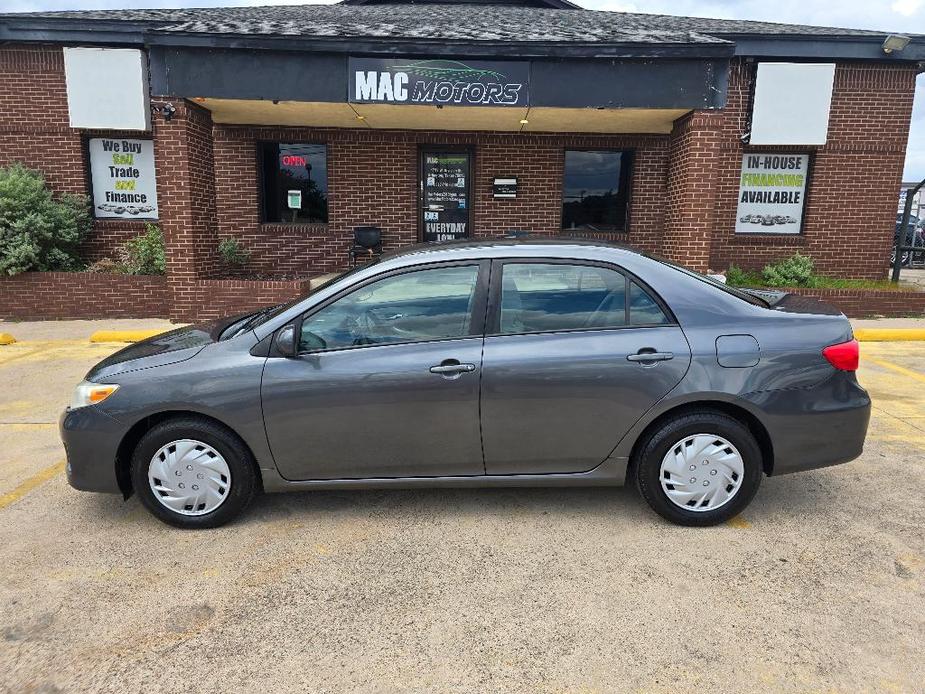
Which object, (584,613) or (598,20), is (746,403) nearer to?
(584,613)

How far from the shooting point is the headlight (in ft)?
11.3

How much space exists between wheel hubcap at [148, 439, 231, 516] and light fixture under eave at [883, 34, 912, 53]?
11807mm

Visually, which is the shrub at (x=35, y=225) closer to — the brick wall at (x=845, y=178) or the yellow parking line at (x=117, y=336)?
the yellow parking line at (x=117, y=336)

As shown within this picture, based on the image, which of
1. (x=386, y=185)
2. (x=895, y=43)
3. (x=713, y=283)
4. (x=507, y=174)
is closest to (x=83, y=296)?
(x=386, y=185)

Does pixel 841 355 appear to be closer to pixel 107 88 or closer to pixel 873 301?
pixel 873 301

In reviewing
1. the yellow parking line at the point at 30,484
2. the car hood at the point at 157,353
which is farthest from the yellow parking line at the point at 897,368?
the yellow parking line at the point at 30,484

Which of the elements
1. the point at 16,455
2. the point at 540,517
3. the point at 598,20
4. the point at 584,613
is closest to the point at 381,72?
the point at 598,20

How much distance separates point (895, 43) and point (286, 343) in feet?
37.6

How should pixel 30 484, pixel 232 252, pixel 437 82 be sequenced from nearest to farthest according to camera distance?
pixel 30 484
pixel 437 82
pixel 232 252

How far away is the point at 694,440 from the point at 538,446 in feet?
2.78

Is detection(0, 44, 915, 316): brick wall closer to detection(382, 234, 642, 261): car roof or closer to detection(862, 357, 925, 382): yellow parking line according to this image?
detection(862, 357, 925, 382): yellow parking line

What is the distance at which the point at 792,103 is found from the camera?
34.4 ft

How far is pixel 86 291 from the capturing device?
9789mm

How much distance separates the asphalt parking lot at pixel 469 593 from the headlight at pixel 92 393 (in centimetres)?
74
